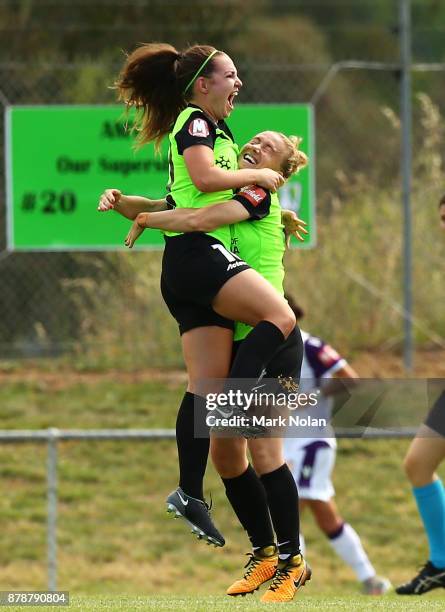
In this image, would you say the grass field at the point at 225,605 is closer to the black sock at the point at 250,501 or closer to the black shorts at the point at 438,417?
the black sock at the point at 250,501

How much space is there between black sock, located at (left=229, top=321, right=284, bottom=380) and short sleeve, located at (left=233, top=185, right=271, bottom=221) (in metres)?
0.48

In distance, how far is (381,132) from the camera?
16.0 metres

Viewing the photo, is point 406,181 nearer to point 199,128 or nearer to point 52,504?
point 52,504

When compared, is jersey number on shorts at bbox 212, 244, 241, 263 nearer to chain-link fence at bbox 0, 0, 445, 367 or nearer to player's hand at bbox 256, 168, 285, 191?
player's hand at bbox 256, 168, 285, 191

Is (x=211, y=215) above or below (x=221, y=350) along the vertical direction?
above

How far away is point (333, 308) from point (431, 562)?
17.2ft

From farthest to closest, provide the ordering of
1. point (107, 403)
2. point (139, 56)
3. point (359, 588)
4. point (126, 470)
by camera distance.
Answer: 1. point (107, 403)
2. point (126, 470)
3. point (359, 588)
4. point (139, 56)

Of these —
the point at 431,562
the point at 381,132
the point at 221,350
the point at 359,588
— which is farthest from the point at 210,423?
the point at 381,132

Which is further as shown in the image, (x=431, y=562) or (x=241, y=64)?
(x=241, y=64)

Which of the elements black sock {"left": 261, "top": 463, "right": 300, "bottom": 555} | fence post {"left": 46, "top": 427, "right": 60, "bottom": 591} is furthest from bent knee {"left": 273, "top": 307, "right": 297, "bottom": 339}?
fence post {"left": 46, "top": 427, "right": 60, "bottom": 591}

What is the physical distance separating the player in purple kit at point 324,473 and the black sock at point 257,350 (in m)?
3.95

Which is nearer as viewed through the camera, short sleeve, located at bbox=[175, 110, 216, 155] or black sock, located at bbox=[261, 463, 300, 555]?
short sleeve, located at bbox=[175, 110, 216, 155]

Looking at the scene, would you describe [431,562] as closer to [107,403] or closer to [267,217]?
[267,217]

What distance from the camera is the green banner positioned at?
480 inches
